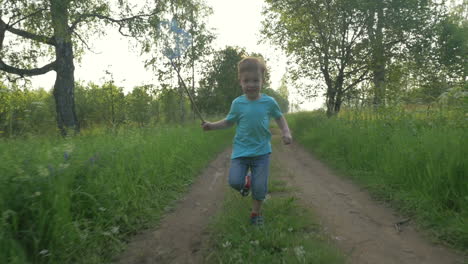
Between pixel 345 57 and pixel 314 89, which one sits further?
pixel 314 89

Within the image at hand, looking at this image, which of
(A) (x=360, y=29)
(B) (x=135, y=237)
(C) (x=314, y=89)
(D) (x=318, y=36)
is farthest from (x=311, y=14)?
(B) (x=135, y=237)

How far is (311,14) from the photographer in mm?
14000

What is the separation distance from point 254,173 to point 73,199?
198cm

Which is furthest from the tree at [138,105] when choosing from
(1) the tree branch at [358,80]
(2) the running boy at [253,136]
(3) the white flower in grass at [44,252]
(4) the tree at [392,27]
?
(3) the white flower in grass at [44,252]

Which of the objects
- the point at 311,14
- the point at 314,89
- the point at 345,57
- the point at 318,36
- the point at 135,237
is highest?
the point at 311,14

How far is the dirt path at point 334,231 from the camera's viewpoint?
2.55m

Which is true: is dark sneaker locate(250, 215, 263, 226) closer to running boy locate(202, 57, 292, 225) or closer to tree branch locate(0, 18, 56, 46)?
running boy locate(202, 57, 292, 225)

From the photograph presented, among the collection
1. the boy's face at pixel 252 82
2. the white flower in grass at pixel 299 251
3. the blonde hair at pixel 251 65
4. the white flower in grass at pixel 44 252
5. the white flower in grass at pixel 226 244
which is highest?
the blonde hair at pixel 251 65

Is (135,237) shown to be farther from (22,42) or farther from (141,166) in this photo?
(22,42)

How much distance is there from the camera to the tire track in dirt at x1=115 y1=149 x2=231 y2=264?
2.63 m

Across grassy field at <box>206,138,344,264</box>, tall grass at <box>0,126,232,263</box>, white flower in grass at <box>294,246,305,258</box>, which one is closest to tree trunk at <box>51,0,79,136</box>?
tall grass at <box>0,126,232,263</box>

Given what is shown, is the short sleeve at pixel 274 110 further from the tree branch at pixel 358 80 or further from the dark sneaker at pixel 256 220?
the tree branch at pixel 358 80

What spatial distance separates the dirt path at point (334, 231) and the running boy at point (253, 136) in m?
0.76

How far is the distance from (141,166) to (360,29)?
512 inches
